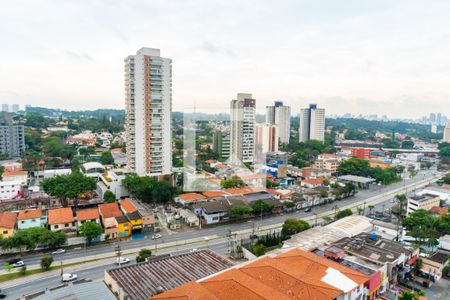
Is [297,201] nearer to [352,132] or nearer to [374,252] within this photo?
[374,252]

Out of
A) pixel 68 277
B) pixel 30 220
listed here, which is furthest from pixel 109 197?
pixel 68 277

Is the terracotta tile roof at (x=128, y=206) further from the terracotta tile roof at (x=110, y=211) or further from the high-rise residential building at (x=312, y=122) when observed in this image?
the high-rise residential building at (x=312, y=122)

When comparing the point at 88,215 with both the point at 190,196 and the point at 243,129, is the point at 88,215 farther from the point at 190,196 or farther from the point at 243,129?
the point at 243,129

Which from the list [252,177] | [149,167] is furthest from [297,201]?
[149,167]

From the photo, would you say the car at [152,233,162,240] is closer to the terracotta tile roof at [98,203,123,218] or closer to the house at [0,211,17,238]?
the terracotta tile roof at [98,203,123,218]

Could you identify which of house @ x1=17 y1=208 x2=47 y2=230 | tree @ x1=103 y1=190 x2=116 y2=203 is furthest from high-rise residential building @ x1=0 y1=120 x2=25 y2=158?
house @ x1=17 y1=208 x2=47 y2=230
